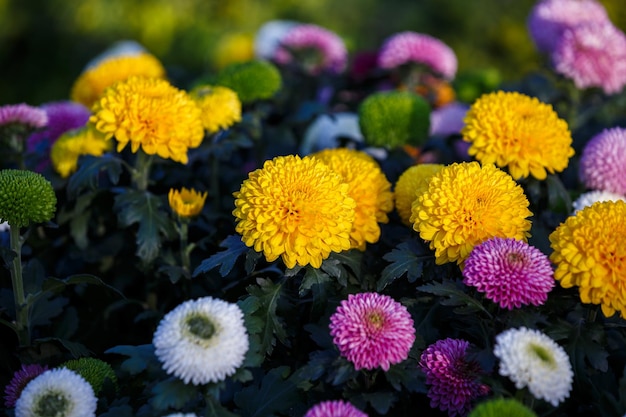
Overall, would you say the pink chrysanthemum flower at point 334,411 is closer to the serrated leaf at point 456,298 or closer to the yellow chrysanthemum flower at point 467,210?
the serrated leaf at point 456,298

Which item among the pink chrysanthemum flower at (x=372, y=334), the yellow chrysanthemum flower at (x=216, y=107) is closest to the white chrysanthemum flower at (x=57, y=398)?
the pink chrysanthemum flower at (x=372, y=334)

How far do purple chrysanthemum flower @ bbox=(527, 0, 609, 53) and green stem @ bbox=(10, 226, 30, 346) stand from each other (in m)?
2.48

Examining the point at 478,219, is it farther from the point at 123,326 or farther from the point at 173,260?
the point at 123,326

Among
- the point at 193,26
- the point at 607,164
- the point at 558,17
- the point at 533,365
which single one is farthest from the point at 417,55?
the point at 193,26

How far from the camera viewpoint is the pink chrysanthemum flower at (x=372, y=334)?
1.55 metres

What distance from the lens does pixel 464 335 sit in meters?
1.94

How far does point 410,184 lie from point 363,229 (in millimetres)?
219

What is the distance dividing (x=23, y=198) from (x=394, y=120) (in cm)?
131

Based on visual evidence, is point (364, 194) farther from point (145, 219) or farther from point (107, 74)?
point (107, 74)

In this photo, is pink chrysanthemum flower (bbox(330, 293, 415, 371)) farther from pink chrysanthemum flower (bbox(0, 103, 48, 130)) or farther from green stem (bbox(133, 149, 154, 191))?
pink chrysanthemum flower (bbox(0, 103, 48, 130))

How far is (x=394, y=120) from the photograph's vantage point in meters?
2.66

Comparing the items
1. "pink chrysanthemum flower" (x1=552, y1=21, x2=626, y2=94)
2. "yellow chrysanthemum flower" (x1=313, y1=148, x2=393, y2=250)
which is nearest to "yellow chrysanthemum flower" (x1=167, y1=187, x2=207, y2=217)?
"yellow chrysanthemum flower" (x1=313, y1=148, x2=393, y2=250)

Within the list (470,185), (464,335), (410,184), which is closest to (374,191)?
(410,184)

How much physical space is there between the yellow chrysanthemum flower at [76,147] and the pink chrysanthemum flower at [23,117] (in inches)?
3.9
